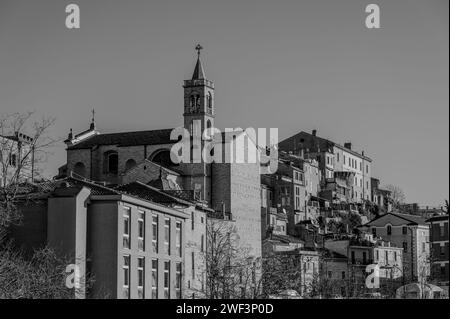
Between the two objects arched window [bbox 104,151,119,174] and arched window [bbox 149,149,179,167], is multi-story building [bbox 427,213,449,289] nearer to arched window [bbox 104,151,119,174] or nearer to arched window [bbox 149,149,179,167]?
arched window [bbox 149,149,179,167]

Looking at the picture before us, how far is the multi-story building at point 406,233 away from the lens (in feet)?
363

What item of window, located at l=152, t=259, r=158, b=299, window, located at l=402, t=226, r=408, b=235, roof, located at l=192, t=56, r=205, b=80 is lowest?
window, located at l=152, t=259, r=158, b=299

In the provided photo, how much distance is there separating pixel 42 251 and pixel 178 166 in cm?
5720

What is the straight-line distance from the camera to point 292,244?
9844 cm

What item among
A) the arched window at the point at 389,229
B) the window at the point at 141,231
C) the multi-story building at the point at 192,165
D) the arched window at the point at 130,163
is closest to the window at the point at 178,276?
the window at the point at 141,231

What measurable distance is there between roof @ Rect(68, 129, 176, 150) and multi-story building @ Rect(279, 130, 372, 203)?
1754 inches

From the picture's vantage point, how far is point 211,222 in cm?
6812

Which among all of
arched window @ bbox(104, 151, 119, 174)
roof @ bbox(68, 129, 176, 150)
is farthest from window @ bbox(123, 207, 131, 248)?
arched window @ bbox(104, 151, 119, 174)

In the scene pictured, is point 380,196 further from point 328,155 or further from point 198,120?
point 198,120

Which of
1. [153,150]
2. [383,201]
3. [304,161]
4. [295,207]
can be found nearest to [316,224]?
[295,207]

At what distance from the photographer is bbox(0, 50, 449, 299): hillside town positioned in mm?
39656

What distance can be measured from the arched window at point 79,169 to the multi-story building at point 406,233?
113ft

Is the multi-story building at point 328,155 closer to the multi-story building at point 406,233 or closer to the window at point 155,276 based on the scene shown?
the multi-story building at point 406,233
